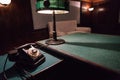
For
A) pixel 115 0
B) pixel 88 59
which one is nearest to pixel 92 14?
pixel 115 0

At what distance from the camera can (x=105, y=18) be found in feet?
14.5

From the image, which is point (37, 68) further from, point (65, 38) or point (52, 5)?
point (65, 38)

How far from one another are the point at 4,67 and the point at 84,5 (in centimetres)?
416

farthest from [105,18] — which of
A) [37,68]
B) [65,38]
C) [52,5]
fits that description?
[37,68]

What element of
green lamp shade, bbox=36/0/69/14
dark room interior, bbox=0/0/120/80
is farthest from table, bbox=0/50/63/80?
green lamp shade, bbox=36/0/69/14

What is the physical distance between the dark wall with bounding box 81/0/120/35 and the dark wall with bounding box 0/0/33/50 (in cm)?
256

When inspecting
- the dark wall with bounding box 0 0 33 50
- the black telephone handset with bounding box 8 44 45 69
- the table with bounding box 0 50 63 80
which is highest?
the dark wall with bounding box 0 0 33 50

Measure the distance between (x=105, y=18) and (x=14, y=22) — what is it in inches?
144

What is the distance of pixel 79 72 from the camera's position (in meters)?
1.03

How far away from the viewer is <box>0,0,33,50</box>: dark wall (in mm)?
2154

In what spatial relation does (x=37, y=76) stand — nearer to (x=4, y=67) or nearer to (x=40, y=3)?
(x=4, y=67)

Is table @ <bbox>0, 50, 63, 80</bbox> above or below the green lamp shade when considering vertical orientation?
below

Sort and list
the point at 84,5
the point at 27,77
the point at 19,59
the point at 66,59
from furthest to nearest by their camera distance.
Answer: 1. the point at 84,5
2. the point at 66,59
3. the point at 19,59
4. the point at 27,77

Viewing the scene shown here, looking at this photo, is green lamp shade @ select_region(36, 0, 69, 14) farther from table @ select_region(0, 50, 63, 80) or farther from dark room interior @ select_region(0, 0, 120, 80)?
table @ select_region(0, 50, 63, 80)
